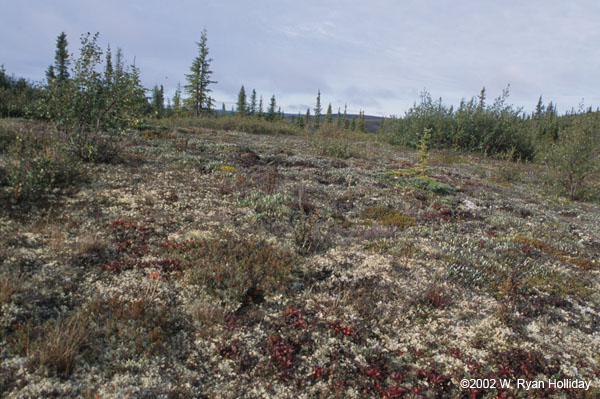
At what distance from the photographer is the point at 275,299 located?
5375 millimetres

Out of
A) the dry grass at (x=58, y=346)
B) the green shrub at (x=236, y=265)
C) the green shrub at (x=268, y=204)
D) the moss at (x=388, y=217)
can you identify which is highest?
the green shrub at (x=268, y=204)

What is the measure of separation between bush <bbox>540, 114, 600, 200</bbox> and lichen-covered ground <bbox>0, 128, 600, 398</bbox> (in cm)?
690

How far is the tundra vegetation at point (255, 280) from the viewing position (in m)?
3.88

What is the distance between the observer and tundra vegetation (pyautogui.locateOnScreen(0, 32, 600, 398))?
388cm

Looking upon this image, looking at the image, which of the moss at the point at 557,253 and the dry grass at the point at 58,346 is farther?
the moss at the point at 557,253

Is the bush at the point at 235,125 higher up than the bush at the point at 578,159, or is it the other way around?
the bush at the point at 235,125

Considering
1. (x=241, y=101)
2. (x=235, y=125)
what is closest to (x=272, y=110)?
(x=241, y=101)

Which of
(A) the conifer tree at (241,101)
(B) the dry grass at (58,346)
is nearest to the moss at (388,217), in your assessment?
(B) the dry grass at (58,346)

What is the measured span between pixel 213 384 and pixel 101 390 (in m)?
1.16

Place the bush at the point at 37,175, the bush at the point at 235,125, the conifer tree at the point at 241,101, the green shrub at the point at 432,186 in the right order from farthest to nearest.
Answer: the conifer tree at the point at 241,101
the bush at the point at 235,125
the green shrub at the point at 432,186
the bush at the point at 37,175

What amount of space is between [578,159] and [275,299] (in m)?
17.4

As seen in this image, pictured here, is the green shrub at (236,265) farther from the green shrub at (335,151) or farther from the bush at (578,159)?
the bush at (578,159)

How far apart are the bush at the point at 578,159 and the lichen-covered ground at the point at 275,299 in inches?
272

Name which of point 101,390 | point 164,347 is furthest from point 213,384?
point 101,390
